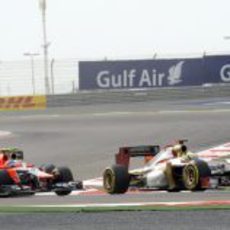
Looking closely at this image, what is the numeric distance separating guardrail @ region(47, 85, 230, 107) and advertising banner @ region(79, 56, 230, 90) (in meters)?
0.92

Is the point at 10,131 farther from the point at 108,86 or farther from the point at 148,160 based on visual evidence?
the point at 148,160

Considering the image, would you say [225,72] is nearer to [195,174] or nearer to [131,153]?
[131,153]

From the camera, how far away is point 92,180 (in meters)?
19.2

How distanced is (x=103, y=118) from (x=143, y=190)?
2088 cm

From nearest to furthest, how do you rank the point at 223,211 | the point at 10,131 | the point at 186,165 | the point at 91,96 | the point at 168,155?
1. the point at 223,211
2. the point at 186,165
3. the point at 168,155
4. the point at 10,131
5. the point at 91,96

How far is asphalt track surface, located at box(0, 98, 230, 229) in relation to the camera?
34.5ft

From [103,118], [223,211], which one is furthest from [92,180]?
[103,118]

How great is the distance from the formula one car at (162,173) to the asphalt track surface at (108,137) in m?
0.34

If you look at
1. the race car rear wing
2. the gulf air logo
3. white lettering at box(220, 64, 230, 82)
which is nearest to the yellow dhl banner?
the gulf air logo

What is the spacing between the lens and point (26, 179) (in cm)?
1574

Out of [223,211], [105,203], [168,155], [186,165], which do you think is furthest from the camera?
[168,155]

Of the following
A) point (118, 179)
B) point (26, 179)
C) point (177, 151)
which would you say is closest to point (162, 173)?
point (177, 151)

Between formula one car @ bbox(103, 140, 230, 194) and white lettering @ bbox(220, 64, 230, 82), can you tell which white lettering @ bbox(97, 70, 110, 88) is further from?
formula one car @ bbox(103, 140, 230, 194)

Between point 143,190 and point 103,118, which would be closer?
point 143,190
